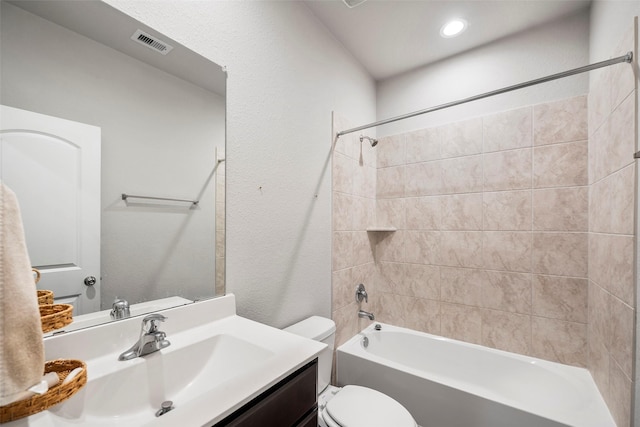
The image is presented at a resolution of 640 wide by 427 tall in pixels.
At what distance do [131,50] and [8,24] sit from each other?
28cm

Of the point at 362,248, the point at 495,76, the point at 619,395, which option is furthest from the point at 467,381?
the point at 495,76

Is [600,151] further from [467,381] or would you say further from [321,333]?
[321,333]

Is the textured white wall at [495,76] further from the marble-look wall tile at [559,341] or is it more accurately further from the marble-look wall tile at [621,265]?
the marble-look wall tile at [559,341]

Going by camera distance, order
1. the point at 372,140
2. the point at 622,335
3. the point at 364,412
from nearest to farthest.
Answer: the point at 622,335 → the point at 364,412 → the point at 372,140

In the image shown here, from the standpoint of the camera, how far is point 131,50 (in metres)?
0.94

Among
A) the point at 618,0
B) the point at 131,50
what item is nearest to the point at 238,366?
the point at 131,50

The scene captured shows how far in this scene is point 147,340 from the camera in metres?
0.86

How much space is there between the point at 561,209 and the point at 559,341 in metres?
0.84

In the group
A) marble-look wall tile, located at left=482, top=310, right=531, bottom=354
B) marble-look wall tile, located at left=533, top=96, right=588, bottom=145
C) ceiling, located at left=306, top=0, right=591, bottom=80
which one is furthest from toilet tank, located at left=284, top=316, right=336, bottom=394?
ceiling, located at left=306, top=0, right=591, bottom=80

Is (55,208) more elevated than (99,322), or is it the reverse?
(55,208)

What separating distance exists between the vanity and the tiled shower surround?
1050mm

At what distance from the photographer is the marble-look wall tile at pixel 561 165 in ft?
5.57

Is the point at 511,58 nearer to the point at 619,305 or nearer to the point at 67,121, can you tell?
the point at 619,305

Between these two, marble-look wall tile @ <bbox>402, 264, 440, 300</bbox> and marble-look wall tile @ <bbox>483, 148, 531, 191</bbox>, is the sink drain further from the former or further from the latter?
marble-look wall tile @ <bbox>483, 148, 531, 191</bbox>
